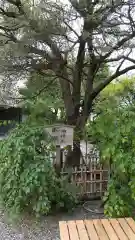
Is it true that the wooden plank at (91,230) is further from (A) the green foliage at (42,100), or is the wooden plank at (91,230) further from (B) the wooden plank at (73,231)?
(A) the green foliage at (42,100)

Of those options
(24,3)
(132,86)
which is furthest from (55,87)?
(132,86)

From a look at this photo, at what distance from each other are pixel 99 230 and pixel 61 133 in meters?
1.57

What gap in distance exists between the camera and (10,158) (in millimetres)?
3127

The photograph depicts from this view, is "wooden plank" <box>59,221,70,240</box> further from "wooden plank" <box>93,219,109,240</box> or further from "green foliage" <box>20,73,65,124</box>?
"green foliage" <box>20,73,65,124</box>

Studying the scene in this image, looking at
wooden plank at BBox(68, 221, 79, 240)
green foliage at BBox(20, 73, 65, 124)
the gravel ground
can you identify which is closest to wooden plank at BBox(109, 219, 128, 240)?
wooden plank at BBox(68, 221, 79, 240)

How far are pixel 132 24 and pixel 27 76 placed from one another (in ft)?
6.78

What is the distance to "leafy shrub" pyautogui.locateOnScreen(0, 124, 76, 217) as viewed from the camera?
9.70 ft

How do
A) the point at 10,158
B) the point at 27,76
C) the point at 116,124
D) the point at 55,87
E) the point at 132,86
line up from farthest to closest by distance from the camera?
the point at 132,86 < the point at 55,87 < the point at 27,76 < the point at 10,158 < the point at 116,124

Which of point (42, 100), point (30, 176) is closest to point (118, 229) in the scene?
point (30, 176)

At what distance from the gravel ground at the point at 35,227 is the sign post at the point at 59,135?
0.65 m

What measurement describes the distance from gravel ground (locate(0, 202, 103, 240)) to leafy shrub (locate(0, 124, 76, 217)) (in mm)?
131

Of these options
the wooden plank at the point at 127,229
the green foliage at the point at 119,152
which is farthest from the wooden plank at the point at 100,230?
the green foliage at the point at 119,152

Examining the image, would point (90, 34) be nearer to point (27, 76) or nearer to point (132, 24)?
point (132, 24)

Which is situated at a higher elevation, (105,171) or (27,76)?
(27,76)
